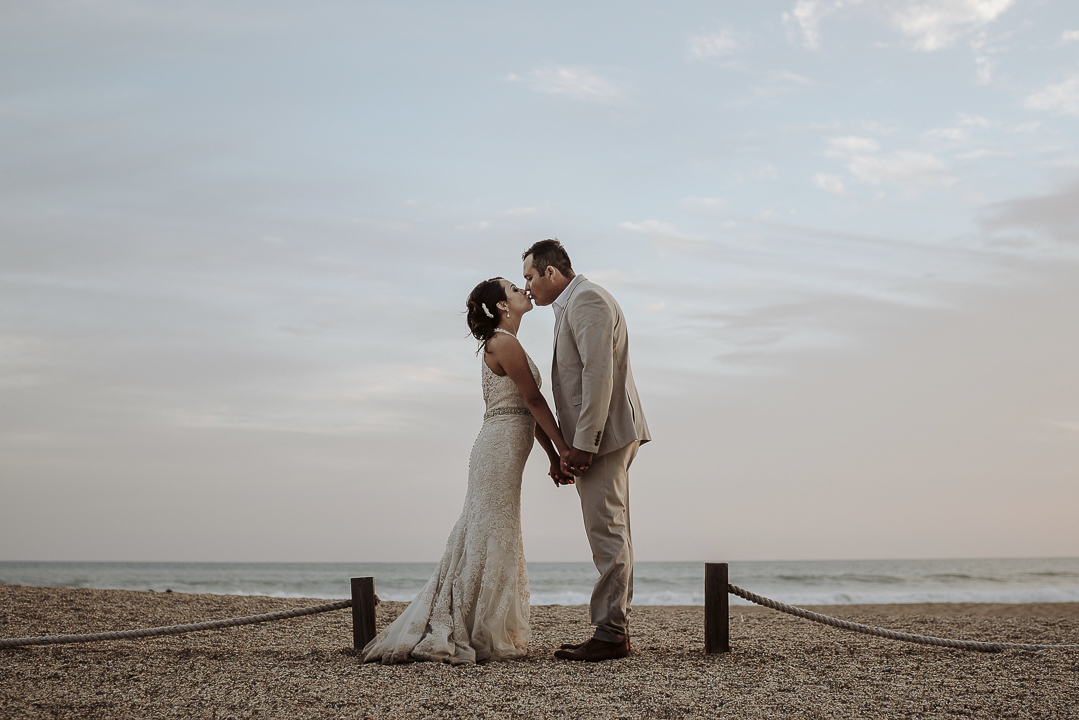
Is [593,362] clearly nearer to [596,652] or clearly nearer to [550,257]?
[550,257]

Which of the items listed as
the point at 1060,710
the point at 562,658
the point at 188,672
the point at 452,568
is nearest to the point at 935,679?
the point at 1060,710

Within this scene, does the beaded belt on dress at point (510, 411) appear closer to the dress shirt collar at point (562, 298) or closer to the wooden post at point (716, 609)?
the dress shirt collar at point (562, 298)

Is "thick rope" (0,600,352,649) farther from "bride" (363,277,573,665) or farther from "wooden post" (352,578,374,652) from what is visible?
"bride" (363,277,573,665)

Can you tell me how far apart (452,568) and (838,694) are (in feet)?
6.72

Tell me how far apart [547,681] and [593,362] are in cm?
158

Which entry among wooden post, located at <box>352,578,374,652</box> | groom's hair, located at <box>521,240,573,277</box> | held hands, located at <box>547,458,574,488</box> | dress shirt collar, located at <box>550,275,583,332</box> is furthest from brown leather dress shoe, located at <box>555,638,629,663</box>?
groom's hair, located at <box>521,240,573,277</box>

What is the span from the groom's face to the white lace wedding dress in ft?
1.30

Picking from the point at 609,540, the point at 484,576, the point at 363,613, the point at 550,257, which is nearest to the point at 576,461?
the point at 609,540

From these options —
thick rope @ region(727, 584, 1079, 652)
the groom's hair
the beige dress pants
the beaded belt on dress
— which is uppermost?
the groom's hair

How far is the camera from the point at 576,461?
392 cm

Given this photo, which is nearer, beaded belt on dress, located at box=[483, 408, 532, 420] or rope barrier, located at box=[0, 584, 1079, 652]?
rope barrier, located at box=[0, 584, 1079, 652]

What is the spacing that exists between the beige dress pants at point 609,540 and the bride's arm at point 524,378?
0.28 m

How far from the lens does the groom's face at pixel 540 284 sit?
4.26 m

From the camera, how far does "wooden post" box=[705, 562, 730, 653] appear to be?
421 centimetres
